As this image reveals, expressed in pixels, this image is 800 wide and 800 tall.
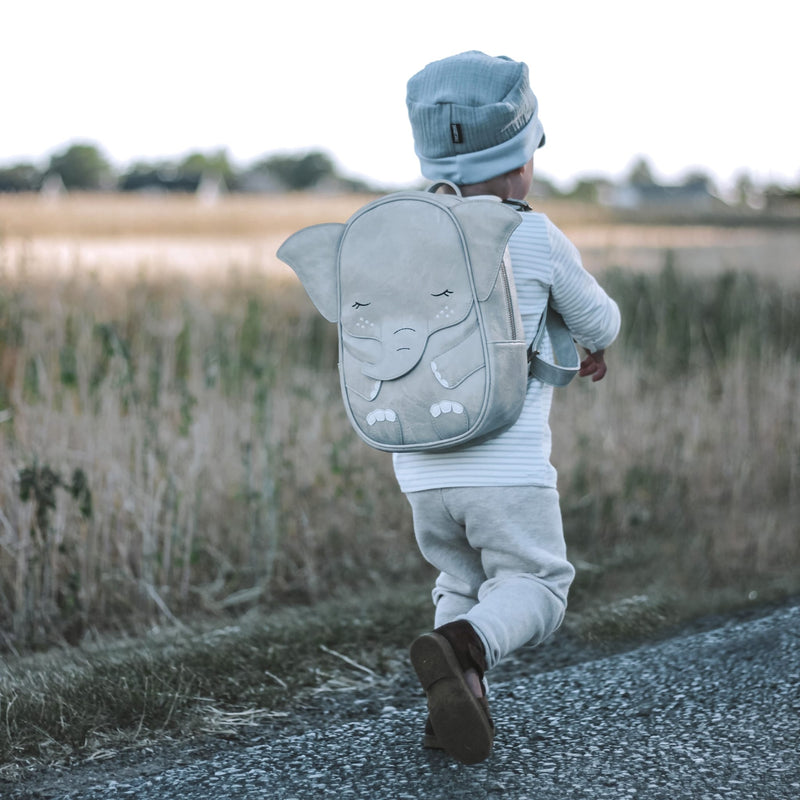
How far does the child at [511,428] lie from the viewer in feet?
7.94

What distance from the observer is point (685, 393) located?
6.28 m

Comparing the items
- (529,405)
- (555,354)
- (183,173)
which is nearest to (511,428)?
(529,405)

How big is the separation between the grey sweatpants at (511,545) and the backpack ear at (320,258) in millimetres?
504

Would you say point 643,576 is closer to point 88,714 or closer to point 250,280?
point 88,714

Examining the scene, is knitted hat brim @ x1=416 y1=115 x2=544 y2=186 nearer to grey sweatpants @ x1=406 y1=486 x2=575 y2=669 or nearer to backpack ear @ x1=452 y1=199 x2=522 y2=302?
backpack ear @ x1=452 y1=199 x2=522 y2=302

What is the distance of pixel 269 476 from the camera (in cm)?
446

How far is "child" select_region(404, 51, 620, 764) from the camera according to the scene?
7.94 ft

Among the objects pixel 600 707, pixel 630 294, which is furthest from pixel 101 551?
pixel 630 294

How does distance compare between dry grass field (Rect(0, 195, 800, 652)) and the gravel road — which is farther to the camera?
dry grass field (Rect(0, 195, 800, 652))

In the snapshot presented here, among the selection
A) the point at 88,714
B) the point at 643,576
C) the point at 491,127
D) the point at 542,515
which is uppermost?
the point at 491,127

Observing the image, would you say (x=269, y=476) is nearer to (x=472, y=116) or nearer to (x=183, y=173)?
(x=472, y=116)

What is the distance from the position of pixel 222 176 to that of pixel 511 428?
68.2 m

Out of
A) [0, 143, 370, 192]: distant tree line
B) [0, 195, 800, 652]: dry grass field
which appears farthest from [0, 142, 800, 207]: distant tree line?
[0, 195, 800, 652]: dry grass field

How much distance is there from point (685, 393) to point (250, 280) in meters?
5.72
